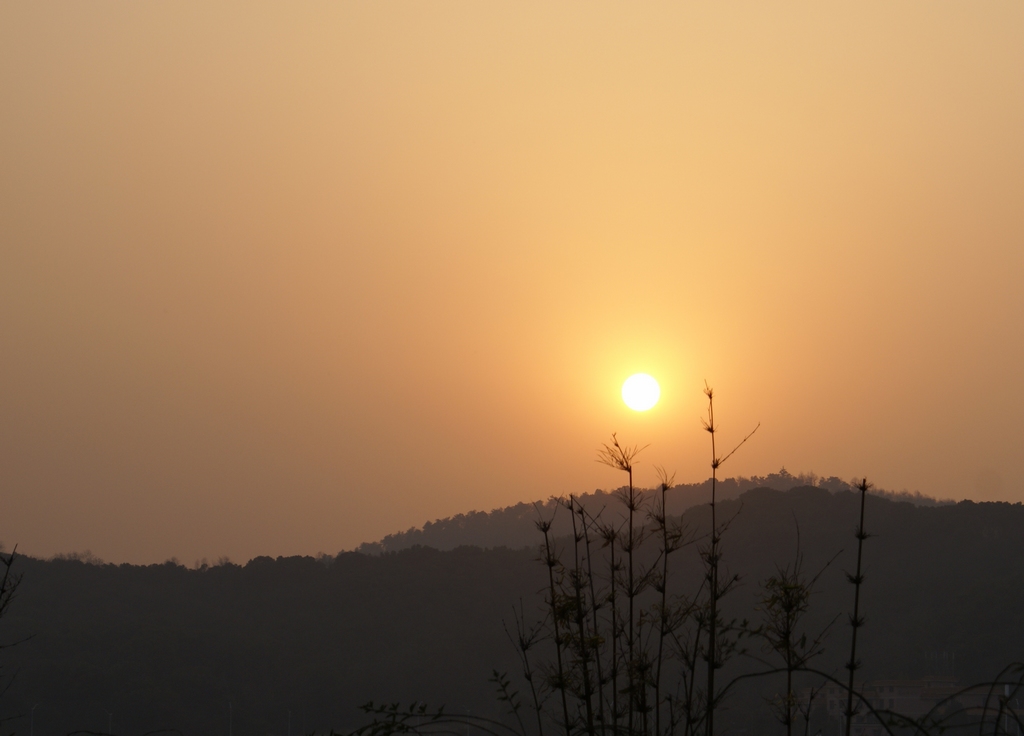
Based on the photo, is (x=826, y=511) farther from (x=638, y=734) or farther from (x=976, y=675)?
(x=638, y=734)

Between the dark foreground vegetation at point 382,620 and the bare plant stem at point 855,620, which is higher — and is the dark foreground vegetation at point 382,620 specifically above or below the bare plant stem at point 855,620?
below

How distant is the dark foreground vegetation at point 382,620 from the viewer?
102562 mm

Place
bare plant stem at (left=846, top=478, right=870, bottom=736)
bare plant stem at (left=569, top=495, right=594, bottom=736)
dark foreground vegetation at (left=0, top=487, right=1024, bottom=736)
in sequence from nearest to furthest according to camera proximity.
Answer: bare plant stem at (left=846, top=478, right=870, bottom=736)
bare plant stem at (left=569, top=495, right=594, bottom=736)
dark foreground vegetation at (left=0, top=487, right=1024, bottom=736)

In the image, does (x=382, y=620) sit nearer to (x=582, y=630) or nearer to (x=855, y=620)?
(x=582, y=630)

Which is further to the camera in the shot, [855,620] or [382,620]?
[382,620]

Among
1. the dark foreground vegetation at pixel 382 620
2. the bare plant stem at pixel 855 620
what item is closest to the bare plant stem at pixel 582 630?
the bare plant stem at pixel 855 620

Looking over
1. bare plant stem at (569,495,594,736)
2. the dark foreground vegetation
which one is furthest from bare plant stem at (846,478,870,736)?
the dark foreground vegetation

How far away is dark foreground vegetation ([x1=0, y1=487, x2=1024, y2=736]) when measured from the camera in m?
→ 103

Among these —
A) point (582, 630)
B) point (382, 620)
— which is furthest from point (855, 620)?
point (382, 620)

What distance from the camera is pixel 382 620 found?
130000 mm

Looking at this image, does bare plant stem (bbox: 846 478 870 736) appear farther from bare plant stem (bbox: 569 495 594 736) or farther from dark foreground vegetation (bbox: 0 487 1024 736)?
dark foreground vegetation (bbox: 0 487 1024 736)

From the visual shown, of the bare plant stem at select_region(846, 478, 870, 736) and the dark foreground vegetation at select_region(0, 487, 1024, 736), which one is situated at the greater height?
the bare plant stem at select_region(846, 478, 870, 736)

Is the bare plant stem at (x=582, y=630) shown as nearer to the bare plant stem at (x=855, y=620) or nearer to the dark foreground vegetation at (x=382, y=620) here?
the bare plant stem at (x=855, y=620)

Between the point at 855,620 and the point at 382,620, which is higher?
the point at 855,620
